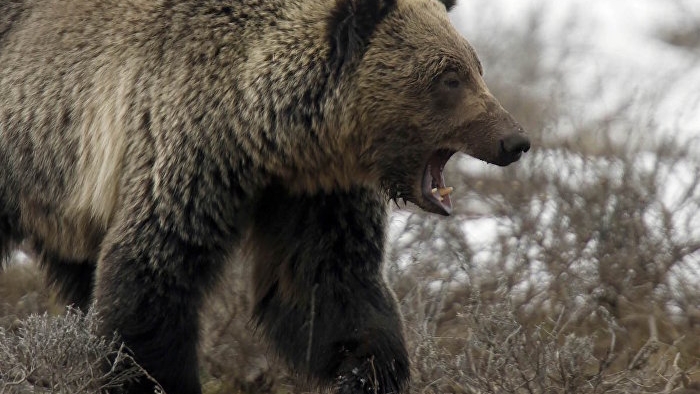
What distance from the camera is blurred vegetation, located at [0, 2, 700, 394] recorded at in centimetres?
726

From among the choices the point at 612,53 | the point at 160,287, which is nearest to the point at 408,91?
the point at 160,287

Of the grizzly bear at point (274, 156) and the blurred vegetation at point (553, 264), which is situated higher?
the grizzly bear at point (274, 156)

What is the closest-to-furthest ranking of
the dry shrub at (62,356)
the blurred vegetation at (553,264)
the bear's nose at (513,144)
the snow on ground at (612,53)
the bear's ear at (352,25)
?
the dry shrub at (62,356)
the bear's nose at (513,144)
the bear's ear at (352,25)
the blurred vegetation at (553,264)
the snow on ground at (612,53)

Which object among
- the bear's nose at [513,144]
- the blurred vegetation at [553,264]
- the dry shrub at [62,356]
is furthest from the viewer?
the blurred vegetation at [553,264]

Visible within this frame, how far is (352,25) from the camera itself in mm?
6102

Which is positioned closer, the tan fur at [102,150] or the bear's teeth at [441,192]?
the bear's teeth at [441,192]

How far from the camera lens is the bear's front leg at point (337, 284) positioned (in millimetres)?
6324

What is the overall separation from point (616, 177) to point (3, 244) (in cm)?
373

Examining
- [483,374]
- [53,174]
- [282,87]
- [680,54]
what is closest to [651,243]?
[483,374]

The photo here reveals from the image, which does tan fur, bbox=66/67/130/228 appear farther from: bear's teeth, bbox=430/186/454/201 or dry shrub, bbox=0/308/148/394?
bear's teeth, bbox=430/186/454/201

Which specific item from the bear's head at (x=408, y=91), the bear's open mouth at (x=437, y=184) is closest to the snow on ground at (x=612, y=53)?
the bear's open mouth at (x=437, y=184)

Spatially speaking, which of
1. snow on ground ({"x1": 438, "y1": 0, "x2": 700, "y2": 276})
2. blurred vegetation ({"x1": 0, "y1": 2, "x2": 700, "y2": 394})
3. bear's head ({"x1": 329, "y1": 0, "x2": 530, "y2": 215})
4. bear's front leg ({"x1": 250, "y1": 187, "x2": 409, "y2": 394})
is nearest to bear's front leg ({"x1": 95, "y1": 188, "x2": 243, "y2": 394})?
blurred vegetation ({"x1": 0, "y1": 2, "x2": 700, "y2": 394})

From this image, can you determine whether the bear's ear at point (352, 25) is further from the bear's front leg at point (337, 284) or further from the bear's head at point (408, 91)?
the bear's front leg at point (337, 284)

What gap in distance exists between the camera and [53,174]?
674 cm
